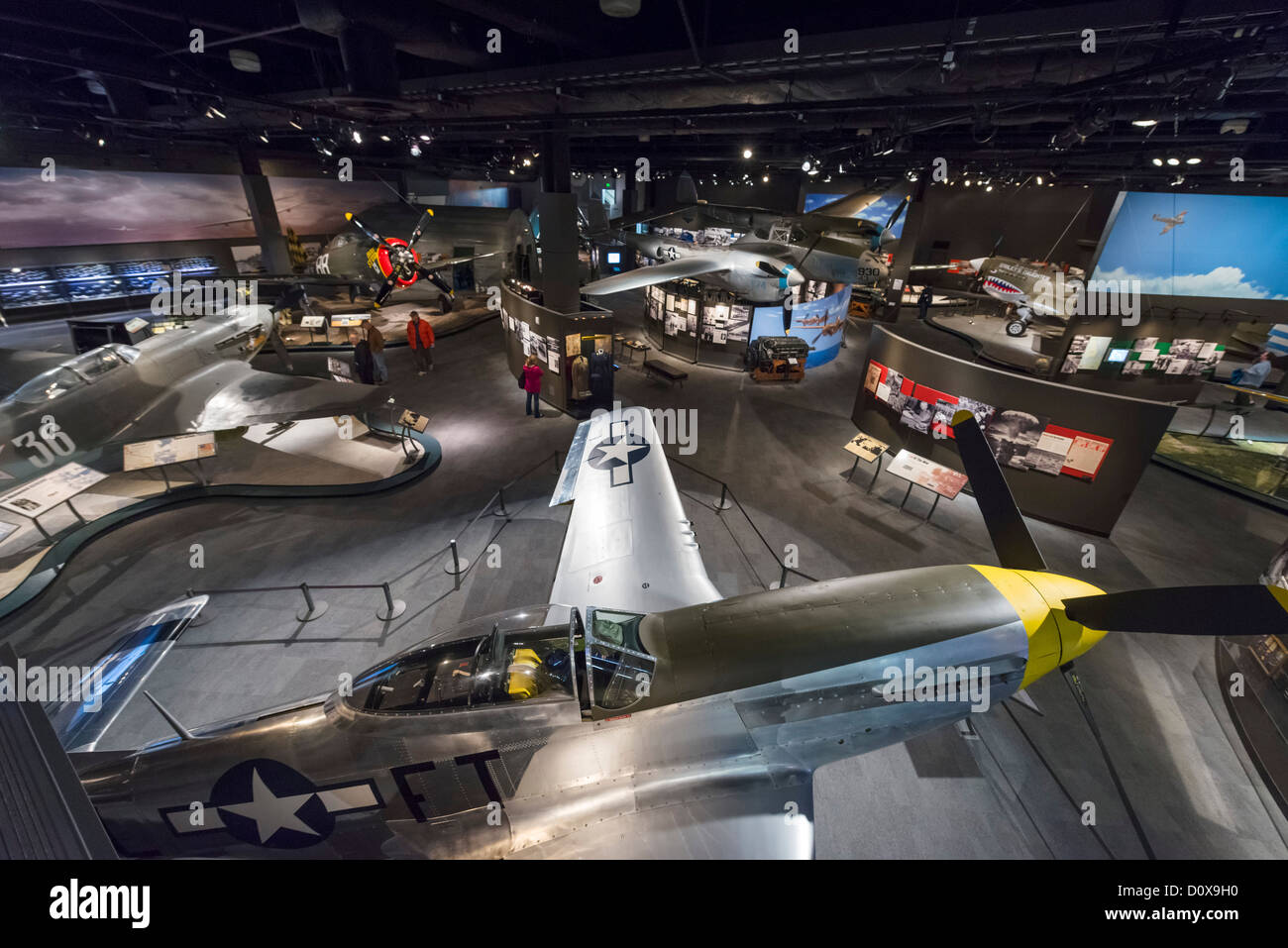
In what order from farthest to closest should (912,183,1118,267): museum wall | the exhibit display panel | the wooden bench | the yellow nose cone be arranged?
1. (912,183,1118,267): museum wall
2. the wooden bench
3. the exhibit display panel
4. the yellow nose cone

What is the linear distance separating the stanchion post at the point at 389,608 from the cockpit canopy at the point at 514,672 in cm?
250

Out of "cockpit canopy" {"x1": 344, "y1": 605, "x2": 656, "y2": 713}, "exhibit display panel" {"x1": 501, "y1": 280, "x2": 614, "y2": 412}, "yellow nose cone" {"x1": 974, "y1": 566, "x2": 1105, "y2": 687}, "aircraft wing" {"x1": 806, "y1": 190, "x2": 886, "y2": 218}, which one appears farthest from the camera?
"aircraft wing" {"x1": 806, "y1": 190, "x2": 886, "y2": 218}

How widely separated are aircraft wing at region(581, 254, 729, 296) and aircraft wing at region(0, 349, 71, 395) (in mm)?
11231

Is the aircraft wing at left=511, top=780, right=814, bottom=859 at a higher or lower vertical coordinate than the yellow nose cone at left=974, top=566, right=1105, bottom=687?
lower

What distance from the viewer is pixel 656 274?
1117cm

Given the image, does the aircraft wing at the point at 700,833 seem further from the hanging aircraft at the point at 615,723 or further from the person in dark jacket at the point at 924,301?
the person in dark jacket at the point at 924,301

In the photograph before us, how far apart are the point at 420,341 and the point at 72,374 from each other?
21.1 ft

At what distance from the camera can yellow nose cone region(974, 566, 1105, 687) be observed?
11.4 ft

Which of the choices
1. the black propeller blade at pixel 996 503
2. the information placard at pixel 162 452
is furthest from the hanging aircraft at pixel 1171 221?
the information placard at pixel 162 452

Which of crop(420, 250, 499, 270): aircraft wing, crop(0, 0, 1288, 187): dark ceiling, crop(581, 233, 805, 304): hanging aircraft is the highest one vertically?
crop(0, 0, 1288, 187): dark ceiling

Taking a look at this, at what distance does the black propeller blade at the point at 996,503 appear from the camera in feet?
13.5

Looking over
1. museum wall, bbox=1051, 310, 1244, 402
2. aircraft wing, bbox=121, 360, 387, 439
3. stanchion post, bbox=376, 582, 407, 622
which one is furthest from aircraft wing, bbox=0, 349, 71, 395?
museum wall, bbox=1051, 310, 1244, 402

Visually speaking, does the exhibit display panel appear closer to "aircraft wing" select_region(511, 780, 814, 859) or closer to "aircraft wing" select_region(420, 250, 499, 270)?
"aircraft wing" select_region(511, 780, 814, 859)
